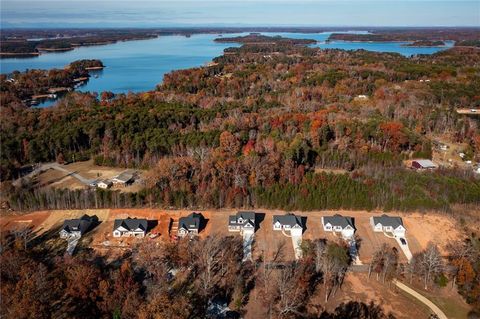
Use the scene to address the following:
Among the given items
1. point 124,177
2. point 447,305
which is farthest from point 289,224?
point 124,177

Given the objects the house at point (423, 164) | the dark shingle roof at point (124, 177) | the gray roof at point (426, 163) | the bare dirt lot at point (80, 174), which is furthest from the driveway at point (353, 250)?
the dark shingle roof at point (124, 177)

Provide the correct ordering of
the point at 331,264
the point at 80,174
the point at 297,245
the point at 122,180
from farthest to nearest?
the point at 80,174, the point at 122,180, the point at 297,245, the point at 331,264

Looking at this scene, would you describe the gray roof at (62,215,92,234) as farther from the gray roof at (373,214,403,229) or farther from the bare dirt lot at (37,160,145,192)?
the gray roof at (373,214,403,229)

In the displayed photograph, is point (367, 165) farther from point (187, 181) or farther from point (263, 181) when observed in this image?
point (187, 181)

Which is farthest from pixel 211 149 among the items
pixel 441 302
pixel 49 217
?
pixel 441 302

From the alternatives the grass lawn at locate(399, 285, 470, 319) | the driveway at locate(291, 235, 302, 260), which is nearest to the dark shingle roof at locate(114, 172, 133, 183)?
the driveway at locate(291, 235, 302, 260)

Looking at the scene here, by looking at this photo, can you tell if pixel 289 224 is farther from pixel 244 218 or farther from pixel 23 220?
pixel 23 220

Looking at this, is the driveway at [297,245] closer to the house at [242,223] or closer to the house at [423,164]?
the house at [242,223]
